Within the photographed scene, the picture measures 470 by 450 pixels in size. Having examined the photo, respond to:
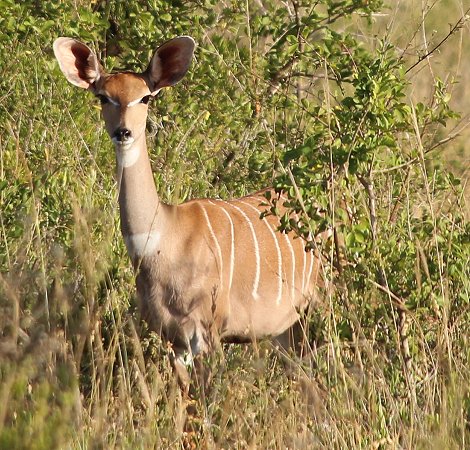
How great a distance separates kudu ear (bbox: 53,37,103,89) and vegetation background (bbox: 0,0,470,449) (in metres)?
0.36

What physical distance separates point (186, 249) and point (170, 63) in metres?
0.74

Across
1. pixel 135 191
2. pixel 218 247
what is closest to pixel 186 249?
pixel 218 247

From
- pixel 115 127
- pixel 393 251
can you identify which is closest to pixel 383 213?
pixel 393 251

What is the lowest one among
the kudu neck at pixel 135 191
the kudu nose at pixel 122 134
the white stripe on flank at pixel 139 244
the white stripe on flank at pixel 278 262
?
the white stripe on flank at pixel 278 262

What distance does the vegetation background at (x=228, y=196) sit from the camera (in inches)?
121

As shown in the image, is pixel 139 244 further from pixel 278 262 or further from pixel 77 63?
pixel 77 63

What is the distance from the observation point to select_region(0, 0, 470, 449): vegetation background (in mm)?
3062

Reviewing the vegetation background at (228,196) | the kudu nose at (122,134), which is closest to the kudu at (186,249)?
the kudu nose at (122,134)

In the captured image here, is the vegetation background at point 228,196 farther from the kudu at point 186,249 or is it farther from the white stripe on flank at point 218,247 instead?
the white stripe on flank at point 218,247

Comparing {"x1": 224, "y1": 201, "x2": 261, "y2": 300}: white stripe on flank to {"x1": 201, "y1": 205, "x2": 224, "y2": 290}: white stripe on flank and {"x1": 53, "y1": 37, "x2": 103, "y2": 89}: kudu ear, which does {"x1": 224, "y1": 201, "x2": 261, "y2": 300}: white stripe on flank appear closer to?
{"x1": 201, "y1": 205, "x2": 224, "y2": 290}: white stripe on flank

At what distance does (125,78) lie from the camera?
442cm

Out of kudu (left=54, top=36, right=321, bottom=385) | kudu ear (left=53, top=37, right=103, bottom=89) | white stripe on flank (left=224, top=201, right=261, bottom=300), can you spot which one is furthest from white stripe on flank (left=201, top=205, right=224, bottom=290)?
kudu ear (left=53, top=37, right=103, bottom=89)

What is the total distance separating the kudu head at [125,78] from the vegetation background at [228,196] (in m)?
0.31

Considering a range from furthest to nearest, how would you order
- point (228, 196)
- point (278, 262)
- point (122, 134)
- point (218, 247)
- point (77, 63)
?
1. point (228, 196)
2. point (278, 262)
3. point (77, 63)
4. point (218, 247)
5. point (122, 134)
